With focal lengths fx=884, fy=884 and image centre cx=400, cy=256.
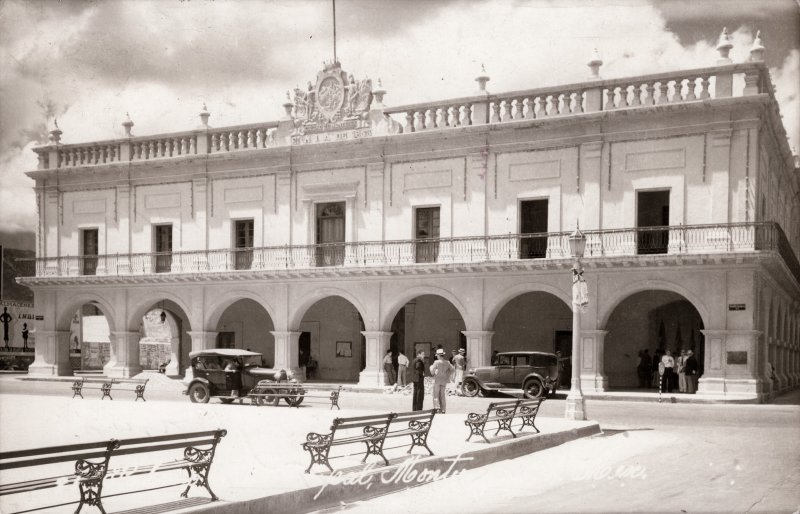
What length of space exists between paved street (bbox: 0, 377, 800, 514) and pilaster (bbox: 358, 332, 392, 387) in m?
8.41

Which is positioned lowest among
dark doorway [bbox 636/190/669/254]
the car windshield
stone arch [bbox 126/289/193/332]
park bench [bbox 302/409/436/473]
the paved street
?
the paved street

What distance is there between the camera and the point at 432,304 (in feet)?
97.7

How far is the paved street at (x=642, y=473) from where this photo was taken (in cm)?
894

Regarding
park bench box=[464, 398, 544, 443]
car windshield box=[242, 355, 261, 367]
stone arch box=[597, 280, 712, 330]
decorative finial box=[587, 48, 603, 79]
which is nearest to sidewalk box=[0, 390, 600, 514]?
park bench box=[464, 398, 544, 443]

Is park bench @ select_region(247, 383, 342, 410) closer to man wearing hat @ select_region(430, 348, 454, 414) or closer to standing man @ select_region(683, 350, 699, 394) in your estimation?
man wearing hat @ select_region(430, 348, 454, 414)

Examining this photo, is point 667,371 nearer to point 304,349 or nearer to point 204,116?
point 304,349

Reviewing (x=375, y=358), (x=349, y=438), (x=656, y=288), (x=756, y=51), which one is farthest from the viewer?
(x=375, y=358)

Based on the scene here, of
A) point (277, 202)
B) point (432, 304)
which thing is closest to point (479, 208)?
point (432, 304)

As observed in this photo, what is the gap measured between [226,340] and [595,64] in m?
16.8

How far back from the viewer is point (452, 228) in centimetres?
2625

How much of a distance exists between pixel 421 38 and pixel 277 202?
17.2 metres

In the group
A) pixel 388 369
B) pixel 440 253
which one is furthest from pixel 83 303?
pixel 440 253

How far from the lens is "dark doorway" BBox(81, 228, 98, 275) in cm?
3149

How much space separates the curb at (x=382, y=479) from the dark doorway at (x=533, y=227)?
12.4m
